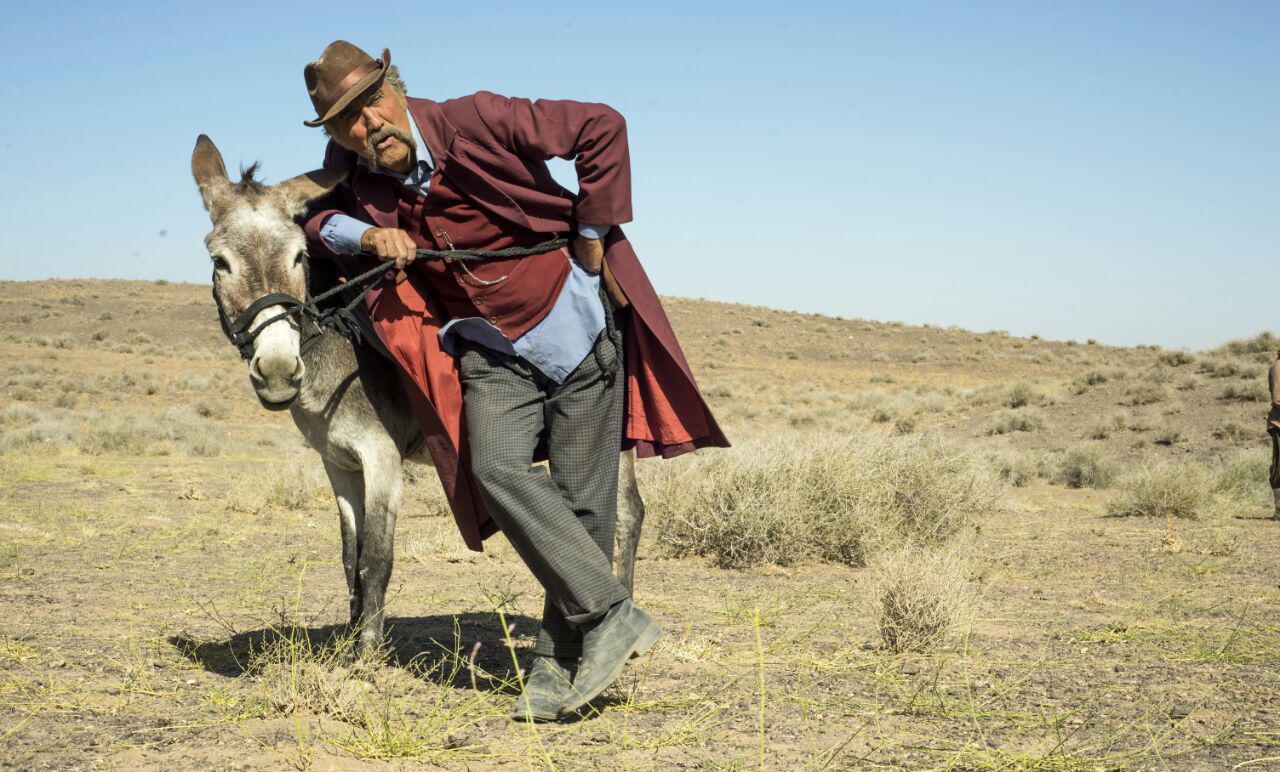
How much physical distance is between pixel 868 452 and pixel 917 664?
4.97 m

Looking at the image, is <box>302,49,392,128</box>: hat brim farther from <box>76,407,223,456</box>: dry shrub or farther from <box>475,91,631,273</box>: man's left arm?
<box>76,407,223,456</box>: dry shrub

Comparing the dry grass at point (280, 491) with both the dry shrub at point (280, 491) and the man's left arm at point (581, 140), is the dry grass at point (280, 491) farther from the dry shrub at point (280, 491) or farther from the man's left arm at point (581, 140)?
the man's left arm at point (581, 140)

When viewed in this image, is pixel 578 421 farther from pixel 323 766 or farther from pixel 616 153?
pixel 323 766

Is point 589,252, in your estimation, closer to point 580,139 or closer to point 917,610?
point 580,139

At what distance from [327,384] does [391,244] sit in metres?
0.79

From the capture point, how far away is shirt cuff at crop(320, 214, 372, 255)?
404 cm

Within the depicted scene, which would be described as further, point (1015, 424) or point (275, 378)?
point (1015, 424)

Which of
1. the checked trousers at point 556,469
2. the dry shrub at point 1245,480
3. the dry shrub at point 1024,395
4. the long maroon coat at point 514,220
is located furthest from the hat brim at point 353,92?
the dry shrub at point 1024,395

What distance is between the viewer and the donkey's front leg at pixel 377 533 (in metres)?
4.39

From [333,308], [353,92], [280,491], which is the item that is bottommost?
[280,491]

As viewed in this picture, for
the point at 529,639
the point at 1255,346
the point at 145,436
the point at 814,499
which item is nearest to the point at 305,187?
the point at 529,639

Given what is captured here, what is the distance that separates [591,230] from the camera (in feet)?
13.1

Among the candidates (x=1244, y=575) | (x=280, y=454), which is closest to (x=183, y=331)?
(x=280, y=454)

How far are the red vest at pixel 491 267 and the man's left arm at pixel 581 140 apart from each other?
263mm
